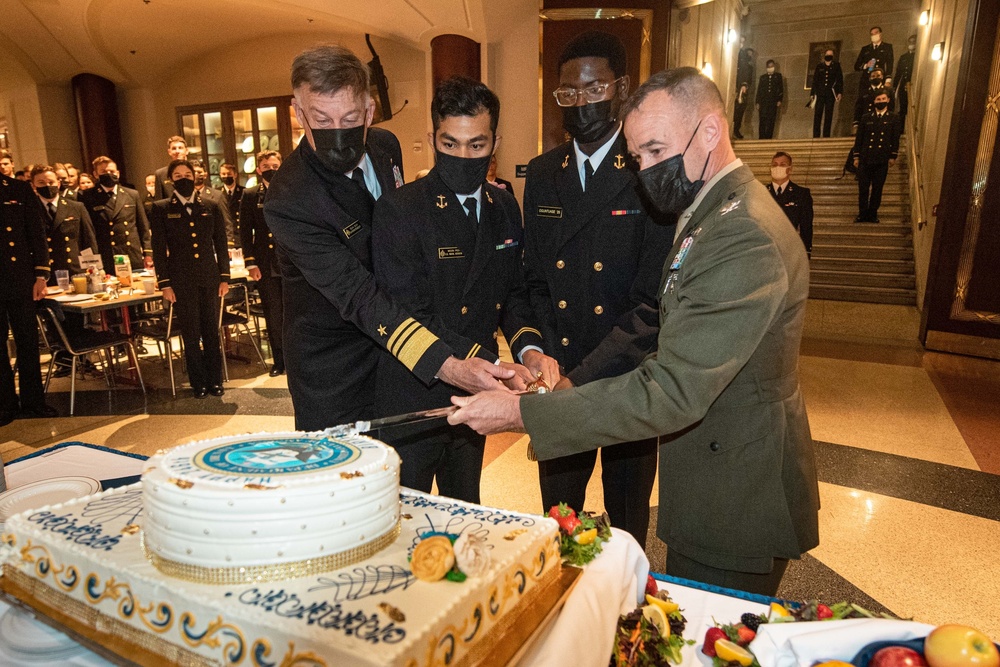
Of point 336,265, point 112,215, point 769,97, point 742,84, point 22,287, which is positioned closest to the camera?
point 336,265

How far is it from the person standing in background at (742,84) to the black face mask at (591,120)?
12.3 meters

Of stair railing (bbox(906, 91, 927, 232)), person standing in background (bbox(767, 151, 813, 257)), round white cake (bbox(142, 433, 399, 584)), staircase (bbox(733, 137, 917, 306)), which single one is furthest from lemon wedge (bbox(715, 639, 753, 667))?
stair railing (bbox(906, 91, 927, 232))

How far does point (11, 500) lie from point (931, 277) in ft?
24.5

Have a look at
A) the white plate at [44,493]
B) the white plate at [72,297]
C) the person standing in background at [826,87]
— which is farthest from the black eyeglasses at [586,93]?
the person standing in background at [826,87]

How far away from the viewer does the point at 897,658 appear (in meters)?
0.92

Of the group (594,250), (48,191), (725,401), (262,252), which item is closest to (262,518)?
(725,401)

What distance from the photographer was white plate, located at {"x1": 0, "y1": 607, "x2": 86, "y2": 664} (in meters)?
0.96

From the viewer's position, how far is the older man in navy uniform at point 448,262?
1752mm

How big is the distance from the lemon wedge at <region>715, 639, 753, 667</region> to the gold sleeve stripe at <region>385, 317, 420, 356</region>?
1.02m

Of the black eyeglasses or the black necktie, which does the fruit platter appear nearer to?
the black necktie

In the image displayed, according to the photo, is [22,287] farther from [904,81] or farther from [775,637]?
[904,81]

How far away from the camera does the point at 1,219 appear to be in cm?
447

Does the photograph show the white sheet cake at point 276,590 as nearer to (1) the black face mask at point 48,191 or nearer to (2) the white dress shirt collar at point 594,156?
(2) the white dress shirt collar at point 594,156

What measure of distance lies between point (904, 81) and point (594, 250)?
1227 centimetres
